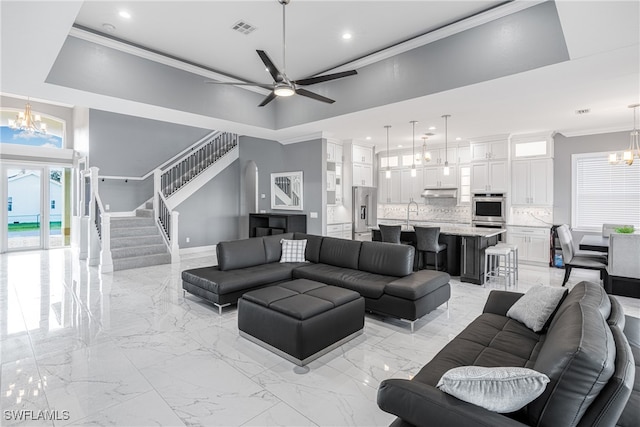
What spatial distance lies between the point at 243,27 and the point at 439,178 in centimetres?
639

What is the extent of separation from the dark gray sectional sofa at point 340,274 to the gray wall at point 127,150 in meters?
5.41

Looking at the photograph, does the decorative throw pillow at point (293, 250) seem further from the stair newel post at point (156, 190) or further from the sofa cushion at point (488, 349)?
the stair newel post at point (156, 190)

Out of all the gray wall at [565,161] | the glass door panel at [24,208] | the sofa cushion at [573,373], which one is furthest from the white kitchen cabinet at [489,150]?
the glass door panel at [24,208]

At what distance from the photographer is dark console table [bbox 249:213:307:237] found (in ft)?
25.9

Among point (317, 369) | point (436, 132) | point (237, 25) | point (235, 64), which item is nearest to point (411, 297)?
point (317, 369)

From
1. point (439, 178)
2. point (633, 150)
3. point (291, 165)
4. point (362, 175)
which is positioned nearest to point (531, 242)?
point (633, 150)

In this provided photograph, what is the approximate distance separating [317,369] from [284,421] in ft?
2.26

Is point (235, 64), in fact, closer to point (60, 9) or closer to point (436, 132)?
point (60, 9)

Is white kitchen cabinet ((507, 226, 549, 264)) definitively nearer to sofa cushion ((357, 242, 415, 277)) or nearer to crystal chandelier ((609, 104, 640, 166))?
crystal chandelier ((609, 104, 640, 166))

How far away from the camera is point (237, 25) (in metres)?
4.25

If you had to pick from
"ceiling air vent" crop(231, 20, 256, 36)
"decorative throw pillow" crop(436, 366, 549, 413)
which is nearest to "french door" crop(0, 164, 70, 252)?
"ceiling air vent" crop(231, 20, 256, 36)

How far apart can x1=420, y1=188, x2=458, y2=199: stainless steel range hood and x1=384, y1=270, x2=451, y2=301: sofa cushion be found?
4914 millimetres

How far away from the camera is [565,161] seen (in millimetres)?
7227

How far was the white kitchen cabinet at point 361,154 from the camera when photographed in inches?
324
